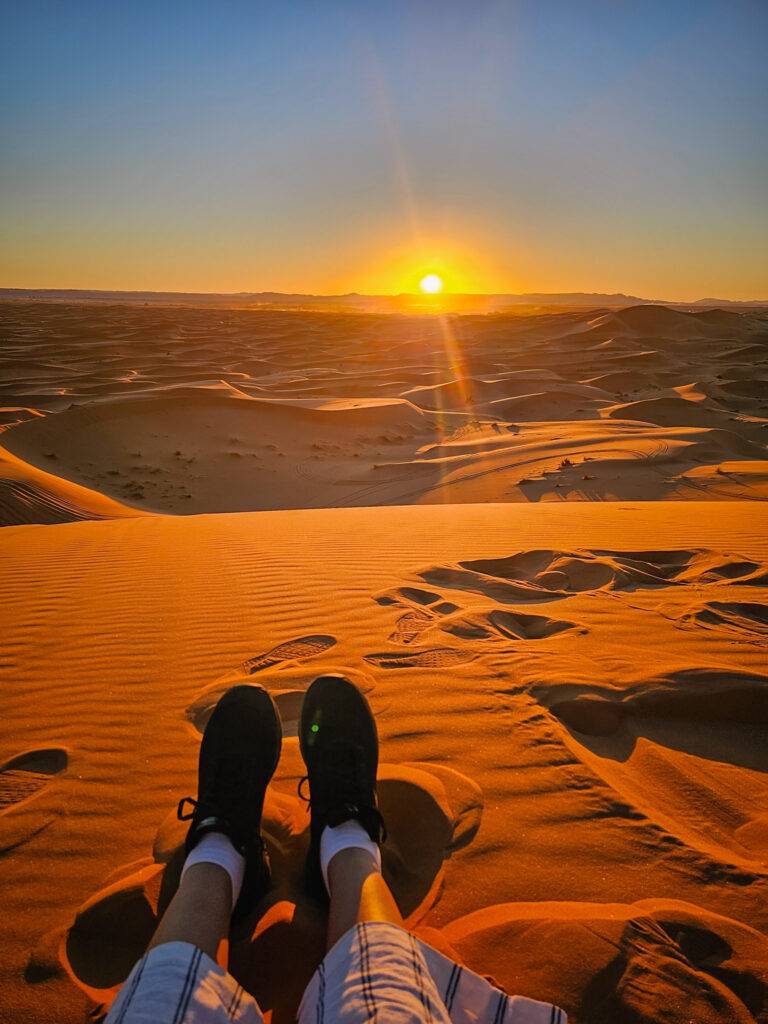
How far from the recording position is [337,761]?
6.13ft

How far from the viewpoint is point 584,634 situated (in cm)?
302

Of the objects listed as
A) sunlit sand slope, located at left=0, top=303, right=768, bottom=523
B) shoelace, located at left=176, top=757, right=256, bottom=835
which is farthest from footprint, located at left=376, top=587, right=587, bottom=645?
sunlit sand slope, located at left=0, top=303, right=768, bottom=523

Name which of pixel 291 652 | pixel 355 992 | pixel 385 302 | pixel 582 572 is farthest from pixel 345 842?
pixel 385 302

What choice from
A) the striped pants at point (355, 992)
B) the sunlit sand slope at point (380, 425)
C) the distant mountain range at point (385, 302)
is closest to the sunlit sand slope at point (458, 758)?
the striped pants at point (355, 992)

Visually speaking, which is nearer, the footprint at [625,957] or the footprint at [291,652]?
the footprint at [625,957]

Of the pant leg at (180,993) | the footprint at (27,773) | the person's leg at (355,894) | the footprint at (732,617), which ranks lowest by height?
the footprint at (732,617)

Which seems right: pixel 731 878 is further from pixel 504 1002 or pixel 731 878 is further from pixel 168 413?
pixel 168 413

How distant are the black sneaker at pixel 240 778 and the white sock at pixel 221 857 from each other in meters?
0.01

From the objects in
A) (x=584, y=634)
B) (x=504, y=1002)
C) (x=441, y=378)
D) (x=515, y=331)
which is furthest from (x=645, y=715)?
(x=515, y=331)

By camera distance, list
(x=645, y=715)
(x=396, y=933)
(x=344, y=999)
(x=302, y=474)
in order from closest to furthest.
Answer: (x=344, y=999)
(x=396, y=933)
(x=645, y=715)
(x=302, y=474)

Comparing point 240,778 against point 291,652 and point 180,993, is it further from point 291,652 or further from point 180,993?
point 291,652

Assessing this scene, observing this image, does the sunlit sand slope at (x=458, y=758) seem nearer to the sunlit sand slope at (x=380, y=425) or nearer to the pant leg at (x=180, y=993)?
the pant leg at (x=180, y=993)

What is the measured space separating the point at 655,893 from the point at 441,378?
1966cm

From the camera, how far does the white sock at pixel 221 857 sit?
1533mm
